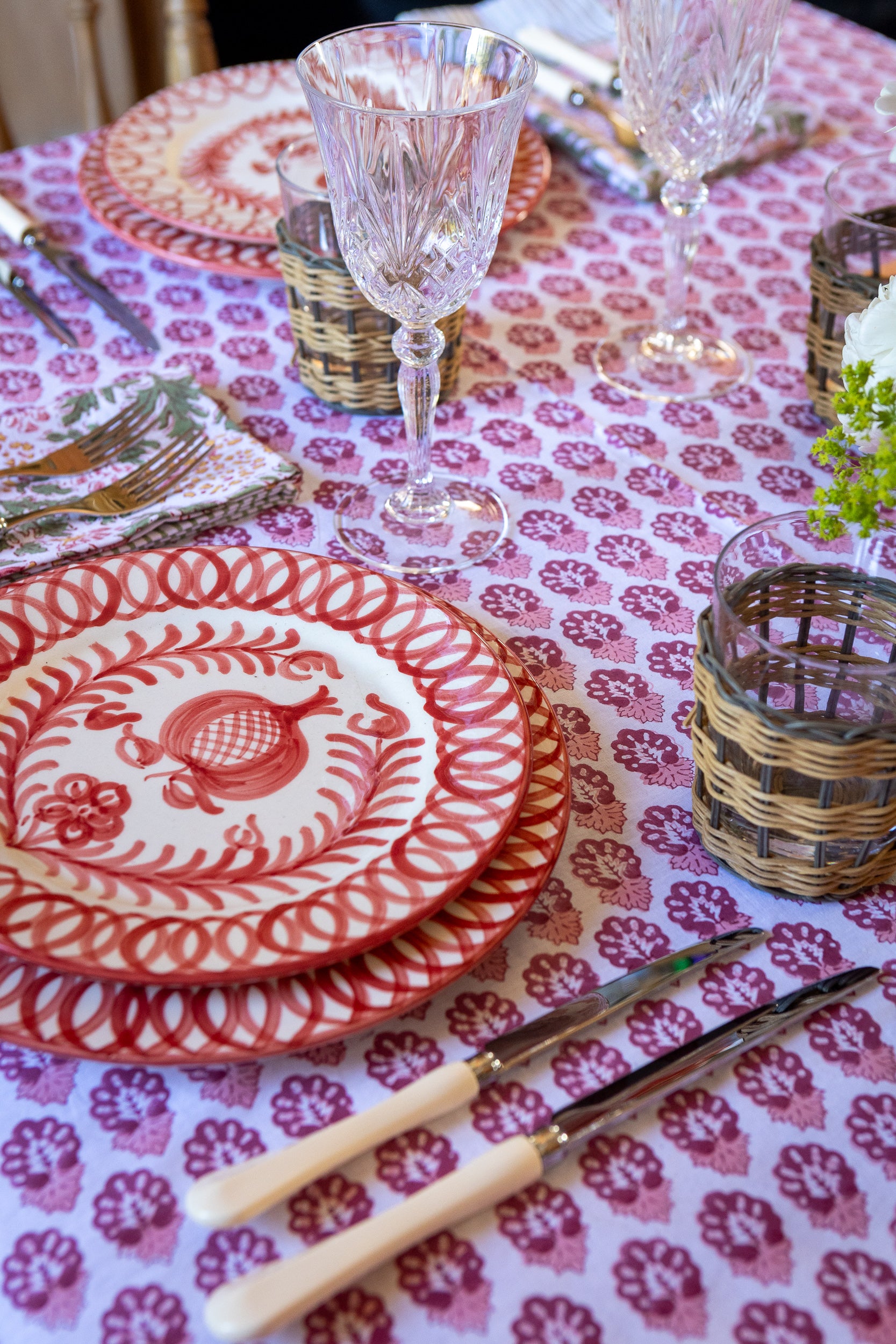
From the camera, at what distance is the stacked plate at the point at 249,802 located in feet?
1.62

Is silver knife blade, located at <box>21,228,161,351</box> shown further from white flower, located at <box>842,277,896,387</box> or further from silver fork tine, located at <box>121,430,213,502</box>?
white flower, located at <box>842,277,896,387</box>

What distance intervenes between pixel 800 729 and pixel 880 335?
0.23 meters

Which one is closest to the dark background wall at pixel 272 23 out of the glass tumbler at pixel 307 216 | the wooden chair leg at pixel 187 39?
the wooden chair leg at pixel 187 39

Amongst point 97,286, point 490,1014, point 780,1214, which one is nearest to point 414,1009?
point 490,1014

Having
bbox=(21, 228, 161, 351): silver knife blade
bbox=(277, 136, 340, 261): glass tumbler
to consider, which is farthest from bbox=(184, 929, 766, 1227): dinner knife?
bbox=(21, 228, 161, 351): silver knife blade

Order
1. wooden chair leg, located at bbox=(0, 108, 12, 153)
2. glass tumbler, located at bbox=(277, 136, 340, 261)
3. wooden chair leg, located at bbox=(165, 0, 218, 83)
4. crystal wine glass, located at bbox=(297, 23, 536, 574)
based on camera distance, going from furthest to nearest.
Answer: wooden chair leg, located at bbox=(0, 108, 12, 153), wooden chair leg, located at bbox=(165, 0, 218, 83), glass tumbler, located at bbox=(277, 136, 340, 261), crystal wine glass, located at bbox=(297, 23, 536, 574)

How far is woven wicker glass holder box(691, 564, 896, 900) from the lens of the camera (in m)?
0.53

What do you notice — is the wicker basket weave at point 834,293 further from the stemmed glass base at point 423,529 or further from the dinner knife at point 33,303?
the dinner knife at point 33,303

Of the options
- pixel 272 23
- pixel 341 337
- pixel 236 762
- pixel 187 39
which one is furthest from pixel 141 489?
pixel 272 23

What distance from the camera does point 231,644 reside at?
68 cm

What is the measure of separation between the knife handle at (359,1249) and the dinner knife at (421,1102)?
0.08 ft

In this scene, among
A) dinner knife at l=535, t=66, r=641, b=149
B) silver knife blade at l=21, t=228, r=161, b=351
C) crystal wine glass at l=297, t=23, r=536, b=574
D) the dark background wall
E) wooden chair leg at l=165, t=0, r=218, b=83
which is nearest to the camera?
crystal wine glass at l=297, t=23, r=536, b=574

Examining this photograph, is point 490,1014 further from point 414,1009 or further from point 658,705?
point 658,705

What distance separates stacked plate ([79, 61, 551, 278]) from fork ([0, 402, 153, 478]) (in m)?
0.22
